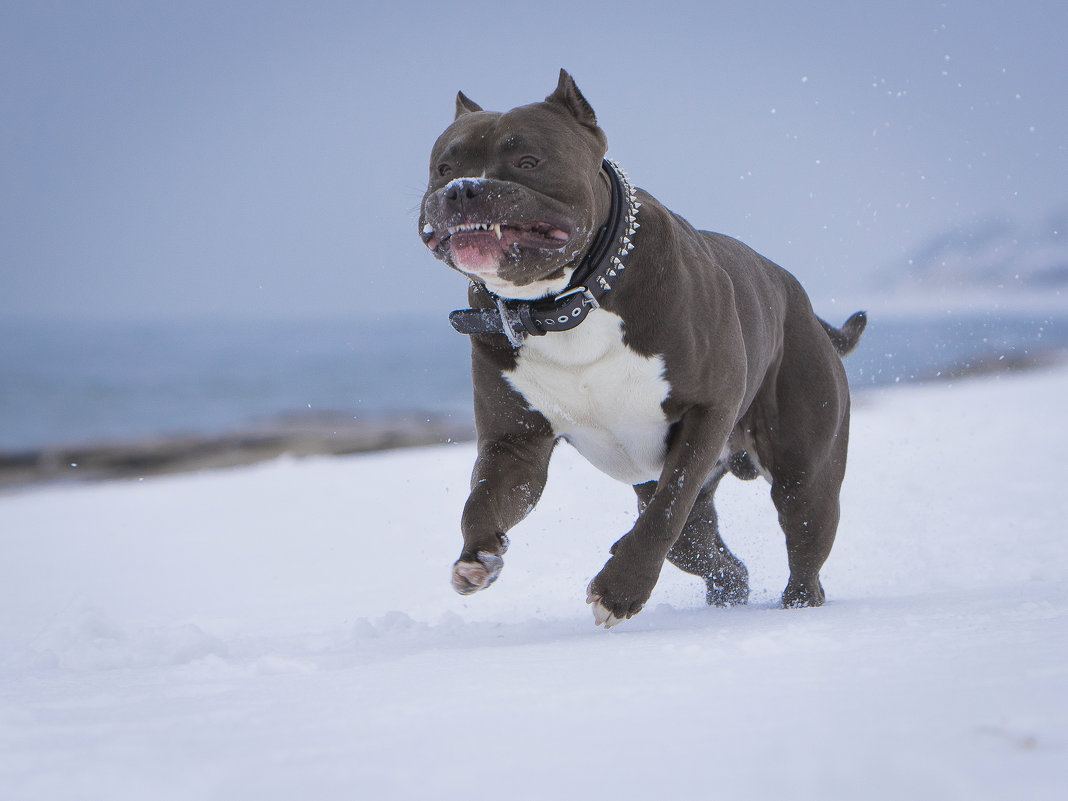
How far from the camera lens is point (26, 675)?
251cm

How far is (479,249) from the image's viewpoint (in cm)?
257

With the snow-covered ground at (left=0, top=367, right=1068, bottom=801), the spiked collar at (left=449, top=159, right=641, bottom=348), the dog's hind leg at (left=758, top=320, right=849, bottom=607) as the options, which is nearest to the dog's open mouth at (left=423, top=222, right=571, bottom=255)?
the spiked collar at (left=449, top=159, right=641, bottom=348)

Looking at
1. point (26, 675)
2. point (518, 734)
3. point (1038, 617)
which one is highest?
point (1038, 617)

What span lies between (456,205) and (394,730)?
1373 millimetres

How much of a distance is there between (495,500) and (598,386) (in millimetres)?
417

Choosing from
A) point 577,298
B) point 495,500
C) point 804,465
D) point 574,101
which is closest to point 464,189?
point 577,298

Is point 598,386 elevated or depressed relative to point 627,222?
depressed

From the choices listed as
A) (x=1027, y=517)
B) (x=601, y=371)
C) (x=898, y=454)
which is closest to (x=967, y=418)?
(x=898, y=454)

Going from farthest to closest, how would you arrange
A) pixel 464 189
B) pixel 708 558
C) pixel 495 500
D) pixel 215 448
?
1. pixel 215 448
2. pixel 708 558
3. pixel 495 500
4. pixel 464 189

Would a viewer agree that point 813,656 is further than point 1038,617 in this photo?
No

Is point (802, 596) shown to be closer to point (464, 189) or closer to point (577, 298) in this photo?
point (577, 298)

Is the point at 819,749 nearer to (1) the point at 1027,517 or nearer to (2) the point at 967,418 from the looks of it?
(1) the point at 1027,517

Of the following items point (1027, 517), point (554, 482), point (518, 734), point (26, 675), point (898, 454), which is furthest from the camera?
point (898, 454)

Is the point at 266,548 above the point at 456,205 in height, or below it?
below
